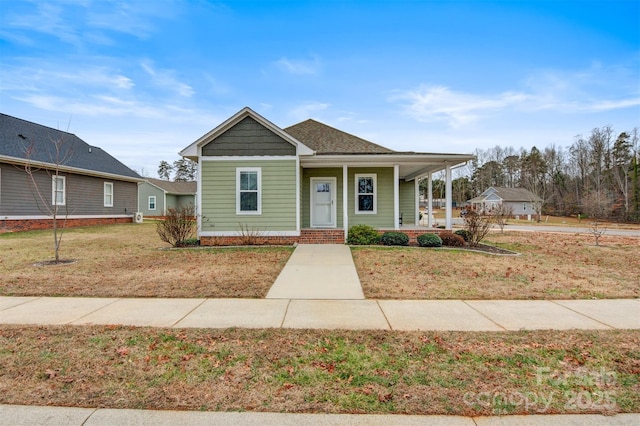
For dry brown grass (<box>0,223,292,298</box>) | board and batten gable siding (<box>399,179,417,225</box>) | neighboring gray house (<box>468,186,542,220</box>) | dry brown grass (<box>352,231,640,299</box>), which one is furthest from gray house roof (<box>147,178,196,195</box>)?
neighboring gray house (<box>468,186,542,220</box>)

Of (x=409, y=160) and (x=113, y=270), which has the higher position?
(x=409, y=160)

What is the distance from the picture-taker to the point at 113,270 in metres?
7.45

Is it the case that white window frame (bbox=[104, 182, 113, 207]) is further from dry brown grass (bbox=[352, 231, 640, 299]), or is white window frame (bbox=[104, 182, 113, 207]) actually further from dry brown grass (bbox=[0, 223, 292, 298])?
dry brown grass (bbox=[352, 231, 640, 299])

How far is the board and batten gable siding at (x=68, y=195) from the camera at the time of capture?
15297 millimetres

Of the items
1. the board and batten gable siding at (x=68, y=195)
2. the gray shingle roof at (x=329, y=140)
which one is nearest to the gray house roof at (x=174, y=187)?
the board and batten gable siding at (x=68, y=195)

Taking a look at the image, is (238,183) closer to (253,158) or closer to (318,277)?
(253,158)

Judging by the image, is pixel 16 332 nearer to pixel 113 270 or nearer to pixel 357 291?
pixel 113 270

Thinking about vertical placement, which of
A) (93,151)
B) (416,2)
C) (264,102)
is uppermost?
(416,2)

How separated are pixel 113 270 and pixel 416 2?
43.2 ft

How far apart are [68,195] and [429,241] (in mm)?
20285

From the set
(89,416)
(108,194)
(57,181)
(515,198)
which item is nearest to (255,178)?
(89,416)

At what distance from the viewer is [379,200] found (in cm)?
1370

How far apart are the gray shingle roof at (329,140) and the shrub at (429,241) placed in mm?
3740

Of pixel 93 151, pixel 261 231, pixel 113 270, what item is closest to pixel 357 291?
pixel 113 270
